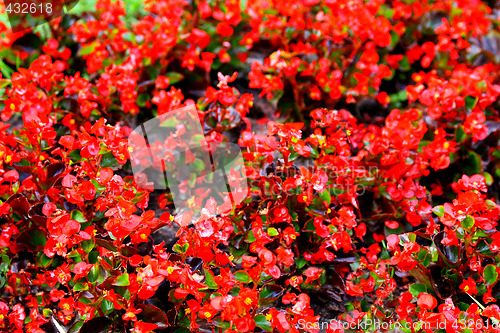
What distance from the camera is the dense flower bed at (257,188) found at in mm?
1348

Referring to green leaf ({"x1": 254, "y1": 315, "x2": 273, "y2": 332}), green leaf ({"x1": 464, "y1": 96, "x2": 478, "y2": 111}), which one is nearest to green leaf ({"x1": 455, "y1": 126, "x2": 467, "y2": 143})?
green leaf ({"x1": 464, "y1": 96, "x2": 478, "y2": 111})

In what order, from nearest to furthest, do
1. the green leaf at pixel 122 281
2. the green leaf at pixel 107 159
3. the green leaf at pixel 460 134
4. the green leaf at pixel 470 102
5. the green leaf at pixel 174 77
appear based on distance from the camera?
the green leaf at pixel 122 281 → the green leaf at pixel 107 159 → the green leaf at pixel 460 134 → the green leaf at pixel 470 102 → the green leaf at pixel 174 77

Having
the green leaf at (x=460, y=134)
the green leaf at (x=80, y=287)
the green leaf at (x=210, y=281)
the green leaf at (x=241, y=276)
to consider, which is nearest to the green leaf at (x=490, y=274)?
the green leaf at (x=460, y=134)

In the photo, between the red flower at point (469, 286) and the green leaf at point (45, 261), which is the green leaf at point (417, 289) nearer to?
the red flower at point (469, 286)

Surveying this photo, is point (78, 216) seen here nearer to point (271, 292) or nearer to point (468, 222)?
point (271, 292)

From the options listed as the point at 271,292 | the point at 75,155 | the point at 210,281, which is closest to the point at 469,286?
the point at 271,292

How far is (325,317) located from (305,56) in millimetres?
1432

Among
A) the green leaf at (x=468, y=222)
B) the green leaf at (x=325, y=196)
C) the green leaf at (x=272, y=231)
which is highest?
the green leaf at (x=468, y=222)

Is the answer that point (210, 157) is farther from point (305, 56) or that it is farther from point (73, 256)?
point (305, 56)

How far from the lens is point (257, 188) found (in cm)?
161

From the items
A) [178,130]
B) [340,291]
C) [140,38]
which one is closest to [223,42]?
[140,38]

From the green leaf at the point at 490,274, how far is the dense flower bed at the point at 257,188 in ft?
0.04

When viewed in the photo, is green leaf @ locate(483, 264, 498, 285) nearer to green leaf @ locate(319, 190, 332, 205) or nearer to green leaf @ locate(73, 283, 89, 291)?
green leaf @ locate(319, 190, 332, 205)

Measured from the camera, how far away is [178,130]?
1.82 m
